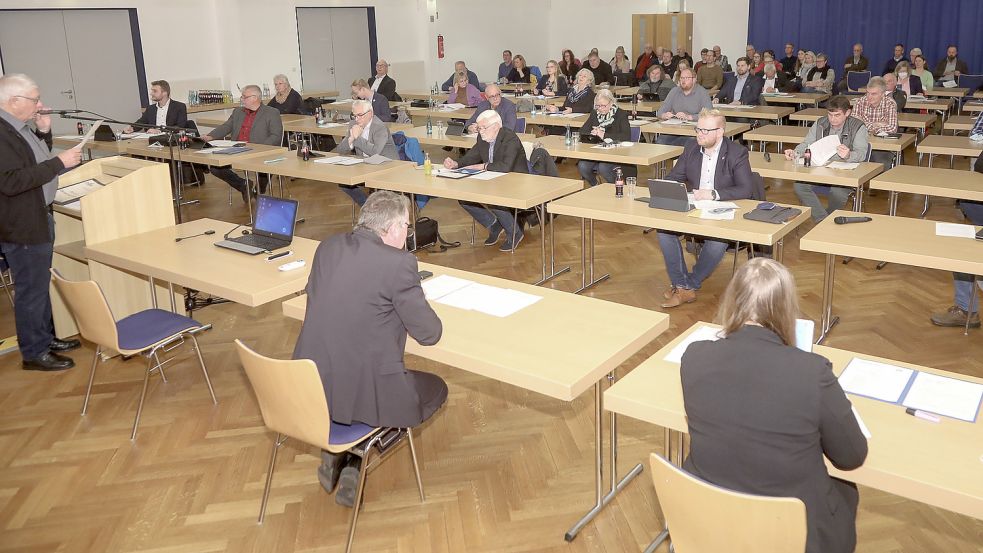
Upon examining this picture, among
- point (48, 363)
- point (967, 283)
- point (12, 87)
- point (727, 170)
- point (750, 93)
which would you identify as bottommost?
point (48, 363)

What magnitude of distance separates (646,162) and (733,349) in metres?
4.83

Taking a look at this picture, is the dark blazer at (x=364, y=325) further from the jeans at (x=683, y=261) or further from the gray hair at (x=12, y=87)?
the jeans at (x=683, y=261)

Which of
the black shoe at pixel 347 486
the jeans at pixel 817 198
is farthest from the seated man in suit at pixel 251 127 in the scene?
the black shoe at pixel 347 486

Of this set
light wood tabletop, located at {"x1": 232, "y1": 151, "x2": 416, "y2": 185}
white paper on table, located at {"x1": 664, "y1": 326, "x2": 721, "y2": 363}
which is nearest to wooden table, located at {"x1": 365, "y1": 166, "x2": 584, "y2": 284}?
light wood tabletop, located at {"x1": 232, "y1": 151, "x2": 416, "y2": 185}

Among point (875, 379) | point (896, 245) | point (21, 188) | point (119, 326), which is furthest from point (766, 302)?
point (21, 188)

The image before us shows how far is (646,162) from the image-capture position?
22.1 feet

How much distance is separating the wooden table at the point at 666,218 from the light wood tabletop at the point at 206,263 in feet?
5.85

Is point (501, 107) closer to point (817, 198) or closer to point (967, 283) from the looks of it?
point (817, 198)

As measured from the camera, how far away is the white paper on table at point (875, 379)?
8.43 ft

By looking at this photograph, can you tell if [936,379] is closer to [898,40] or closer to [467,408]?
[467,408]

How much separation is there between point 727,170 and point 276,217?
9.37 ft

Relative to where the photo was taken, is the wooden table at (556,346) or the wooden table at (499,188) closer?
the wooden table at (556,346)

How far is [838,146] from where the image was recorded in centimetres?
596

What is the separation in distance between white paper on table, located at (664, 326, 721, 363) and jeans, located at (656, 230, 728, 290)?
238cm
